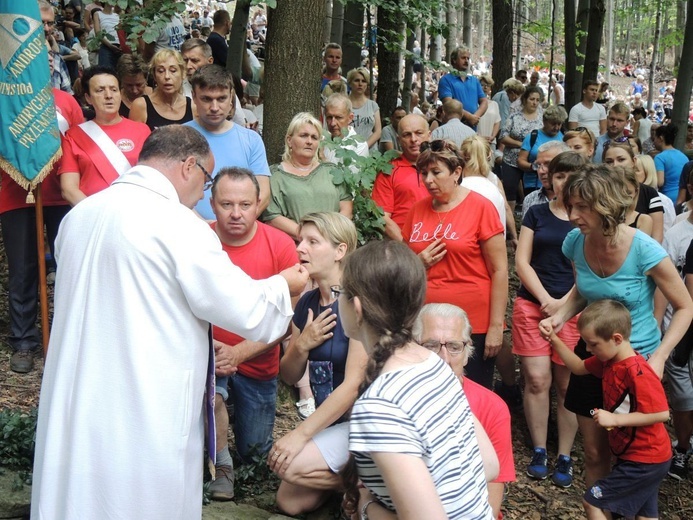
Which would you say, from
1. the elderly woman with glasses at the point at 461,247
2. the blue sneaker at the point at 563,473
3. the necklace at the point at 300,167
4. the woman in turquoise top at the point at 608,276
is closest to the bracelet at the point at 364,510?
the woman in turquoise top at the point at 608,276

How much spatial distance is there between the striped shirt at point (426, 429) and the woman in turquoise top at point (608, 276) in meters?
2.18

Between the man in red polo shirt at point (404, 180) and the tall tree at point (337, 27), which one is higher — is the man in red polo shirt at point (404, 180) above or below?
below

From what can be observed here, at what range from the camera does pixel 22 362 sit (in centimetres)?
605

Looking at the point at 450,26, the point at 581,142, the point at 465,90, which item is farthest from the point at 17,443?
the point at 465,90

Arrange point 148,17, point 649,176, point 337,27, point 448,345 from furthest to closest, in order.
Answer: point 337,27
point 649,176
point 148,17
point 448,345

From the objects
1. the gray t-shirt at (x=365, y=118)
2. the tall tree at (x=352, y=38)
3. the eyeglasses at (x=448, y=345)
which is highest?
the tall tree at (x=352, y=38)

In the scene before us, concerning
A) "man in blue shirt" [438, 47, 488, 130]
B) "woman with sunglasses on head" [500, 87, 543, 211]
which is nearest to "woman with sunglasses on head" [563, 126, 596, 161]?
"woman with sunglasses on head" [500, 87, 543, 211]

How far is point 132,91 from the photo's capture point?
6.83m

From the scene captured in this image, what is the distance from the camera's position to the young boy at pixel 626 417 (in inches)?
168

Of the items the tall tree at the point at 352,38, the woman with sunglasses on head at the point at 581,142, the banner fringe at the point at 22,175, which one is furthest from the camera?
the tall tree at the point at 352,38

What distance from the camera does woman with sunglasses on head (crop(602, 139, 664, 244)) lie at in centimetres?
577

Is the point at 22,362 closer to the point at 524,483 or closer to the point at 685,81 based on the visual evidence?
the point at 524,483

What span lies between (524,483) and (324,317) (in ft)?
7.96

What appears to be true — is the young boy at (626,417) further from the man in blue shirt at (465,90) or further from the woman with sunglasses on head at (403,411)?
the man in blue shirt at (465,90)
